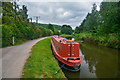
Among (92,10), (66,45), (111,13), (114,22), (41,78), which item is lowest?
(41,78)

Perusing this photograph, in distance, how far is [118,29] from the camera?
1828cm

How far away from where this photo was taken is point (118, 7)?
18234 mm

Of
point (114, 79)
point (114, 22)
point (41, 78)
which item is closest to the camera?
point (41, 78)

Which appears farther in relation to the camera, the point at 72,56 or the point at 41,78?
the point at 72,56

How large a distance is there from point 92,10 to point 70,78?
47134 mm

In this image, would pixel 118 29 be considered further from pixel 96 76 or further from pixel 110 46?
pixel 96 76

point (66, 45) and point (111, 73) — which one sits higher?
point (66, 45)

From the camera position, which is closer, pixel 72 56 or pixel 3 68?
pixel 3 68

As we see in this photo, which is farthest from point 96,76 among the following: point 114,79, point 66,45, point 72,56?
point 66,45

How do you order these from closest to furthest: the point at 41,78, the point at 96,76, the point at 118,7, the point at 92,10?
Result: the point at 41,78
the point at 96,76
the point at 118,7
the point at 92,10

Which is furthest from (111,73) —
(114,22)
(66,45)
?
(114,22)

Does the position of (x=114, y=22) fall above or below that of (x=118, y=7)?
below

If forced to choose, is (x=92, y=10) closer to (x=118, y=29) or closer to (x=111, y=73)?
(x=118, y=29)

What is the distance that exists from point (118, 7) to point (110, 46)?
353 inches
